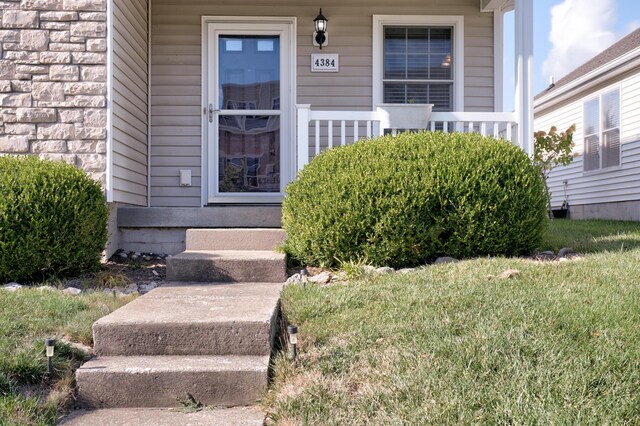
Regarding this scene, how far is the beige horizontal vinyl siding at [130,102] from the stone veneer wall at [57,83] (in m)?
0.15

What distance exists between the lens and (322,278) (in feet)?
14.1

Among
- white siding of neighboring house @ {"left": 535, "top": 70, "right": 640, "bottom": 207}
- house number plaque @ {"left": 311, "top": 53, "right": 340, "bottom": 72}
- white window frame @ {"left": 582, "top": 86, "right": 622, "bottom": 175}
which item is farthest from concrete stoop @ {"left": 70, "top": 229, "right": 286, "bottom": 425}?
white window frame @ {"left": 582, "top": 86, "right": 622, "bottom": 175}

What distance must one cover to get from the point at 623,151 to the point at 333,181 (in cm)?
851

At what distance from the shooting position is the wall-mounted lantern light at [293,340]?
263 centimetres

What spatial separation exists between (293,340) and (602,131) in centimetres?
1090

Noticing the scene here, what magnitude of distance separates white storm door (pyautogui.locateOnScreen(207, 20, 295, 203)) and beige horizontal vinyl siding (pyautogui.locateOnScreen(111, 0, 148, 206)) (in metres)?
0.70

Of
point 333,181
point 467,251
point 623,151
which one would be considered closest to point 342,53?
point 333,181

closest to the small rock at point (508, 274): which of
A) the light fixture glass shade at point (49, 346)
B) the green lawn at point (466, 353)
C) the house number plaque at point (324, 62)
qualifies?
the green lawn at point (466, 353)

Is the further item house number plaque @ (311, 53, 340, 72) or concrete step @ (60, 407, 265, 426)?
house number plaque @ (311, 53, 340, 72)

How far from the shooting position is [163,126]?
676 centimetres

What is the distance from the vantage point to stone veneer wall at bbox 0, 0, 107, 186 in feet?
17.0

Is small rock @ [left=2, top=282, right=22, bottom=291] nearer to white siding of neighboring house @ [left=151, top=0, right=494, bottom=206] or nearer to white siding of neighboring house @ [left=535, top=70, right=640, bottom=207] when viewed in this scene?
white siding of neighboring house @ [left=151, top=0, right=494, bottom=206]

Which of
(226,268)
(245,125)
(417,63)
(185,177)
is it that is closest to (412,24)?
(417,63)

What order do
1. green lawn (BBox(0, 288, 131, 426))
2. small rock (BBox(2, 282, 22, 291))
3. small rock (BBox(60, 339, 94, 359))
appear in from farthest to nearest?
1. small rock (BBox(2, 282, 22, 291))
2. small rock (BBox(60, 339, 94, 359))
3. green lawn (BBox(0, 288, 131, 426))
